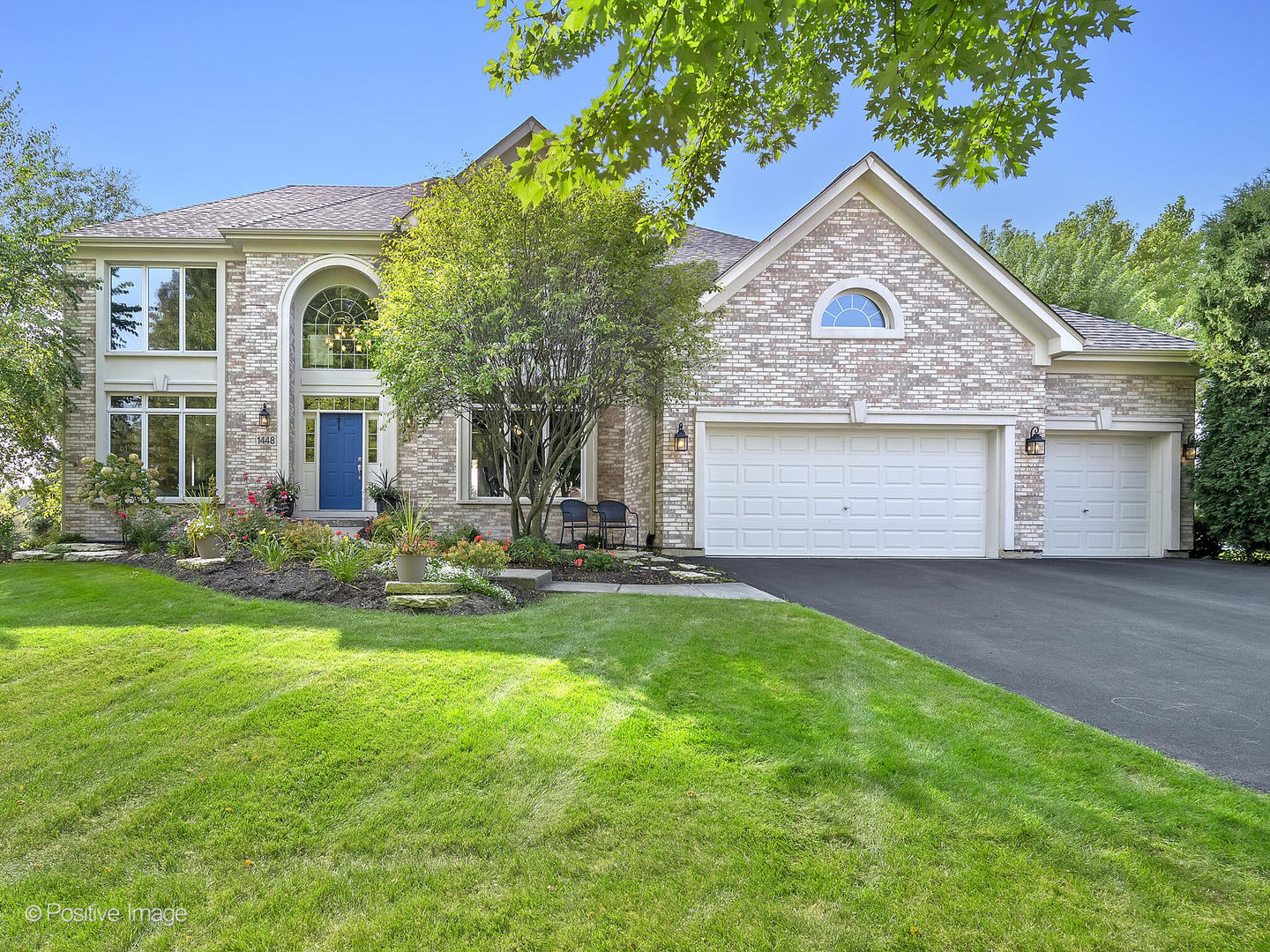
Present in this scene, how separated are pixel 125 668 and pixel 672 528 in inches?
309

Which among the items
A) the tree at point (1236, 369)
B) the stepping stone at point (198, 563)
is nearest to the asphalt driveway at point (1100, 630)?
the tree at point (1236, 369)

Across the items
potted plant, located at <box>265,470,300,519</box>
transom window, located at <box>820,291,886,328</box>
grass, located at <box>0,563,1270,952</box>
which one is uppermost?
transom window, located at <box>820,291,886,328</box>

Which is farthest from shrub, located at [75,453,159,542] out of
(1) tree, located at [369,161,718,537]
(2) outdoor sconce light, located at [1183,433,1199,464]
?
(2) outdoor sconce light, located at [1183,433,1199,464]

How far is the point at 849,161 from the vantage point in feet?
35.9

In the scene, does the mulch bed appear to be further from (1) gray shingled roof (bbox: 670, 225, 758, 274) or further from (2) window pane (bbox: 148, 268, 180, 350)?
(1) gray shingled roof (bbox: 670, 225, 758, 274)

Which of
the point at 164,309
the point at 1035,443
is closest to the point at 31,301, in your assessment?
the point at 164,309

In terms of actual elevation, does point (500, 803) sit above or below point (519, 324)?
below

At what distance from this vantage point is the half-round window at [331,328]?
43.7 feet


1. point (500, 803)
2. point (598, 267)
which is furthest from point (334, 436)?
point (500, 803)

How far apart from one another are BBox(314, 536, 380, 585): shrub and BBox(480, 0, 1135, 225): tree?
15.5 ft

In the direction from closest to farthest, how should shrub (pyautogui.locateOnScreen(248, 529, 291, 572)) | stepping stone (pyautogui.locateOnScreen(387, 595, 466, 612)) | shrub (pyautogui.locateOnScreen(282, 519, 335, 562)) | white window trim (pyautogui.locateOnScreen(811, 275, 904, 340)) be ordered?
stepping stone (pyautogui.locateOnScreen(387, 595, 466, 612)), shrub (pyautogui.locateOnScreen(248, 529, 291, 572)), shrub (pyautogui.locateOnScreen(282, 519, 335, 562)), white window trim (pyautogui.locateOnScreen(811, 275, 904, 340))

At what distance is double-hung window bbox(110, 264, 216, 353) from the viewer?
13.0 m

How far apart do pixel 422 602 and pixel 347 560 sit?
1325 millimetres

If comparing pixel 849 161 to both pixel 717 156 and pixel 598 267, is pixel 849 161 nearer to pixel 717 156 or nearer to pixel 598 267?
pixel 598 267
